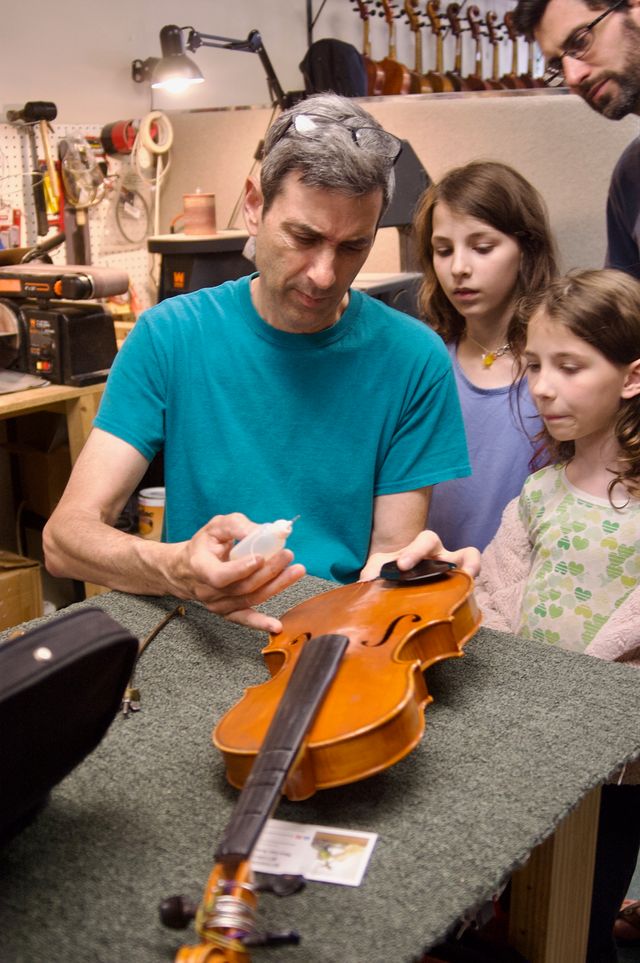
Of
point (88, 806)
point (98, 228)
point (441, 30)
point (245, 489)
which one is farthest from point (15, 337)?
point (441, 30)

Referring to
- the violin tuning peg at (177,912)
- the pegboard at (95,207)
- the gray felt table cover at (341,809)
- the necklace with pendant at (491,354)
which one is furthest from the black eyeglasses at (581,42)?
the violin tuning peg at (177,912)

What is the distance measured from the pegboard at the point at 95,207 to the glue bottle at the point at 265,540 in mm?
2432

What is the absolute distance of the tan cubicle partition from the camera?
8.35 feet

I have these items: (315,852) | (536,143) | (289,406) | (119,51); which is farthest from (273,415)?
(119,51)

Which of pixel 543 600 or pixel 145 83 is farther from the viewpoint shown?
pixel 145 83

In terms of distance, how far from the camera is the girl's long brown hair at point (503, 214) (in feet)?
5.92

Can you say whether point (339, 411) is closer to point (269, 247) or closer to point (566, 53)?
point (269, 247)

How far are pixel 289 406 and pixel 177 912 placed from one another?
0.90m

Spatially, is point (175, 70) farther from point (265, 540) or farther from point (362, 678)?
point (362, 678)

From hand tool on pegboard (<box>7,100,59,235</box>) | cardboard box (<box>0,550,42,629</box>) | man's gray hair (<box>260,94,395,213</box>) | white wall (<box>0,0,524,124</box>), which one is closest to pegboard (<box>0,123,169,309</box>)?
hand tool on pegboard (<box>7,100,59,235</box>)

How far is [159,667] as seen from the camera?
100cm

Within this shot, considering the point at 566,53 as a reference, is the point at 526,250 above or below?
below

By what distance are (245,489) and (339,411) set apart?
7.1 inches

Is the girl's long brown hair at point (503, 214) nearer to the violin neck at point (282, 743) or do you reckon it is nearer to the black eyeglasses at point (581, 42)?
the black eyeglasses at point (581, 42)
